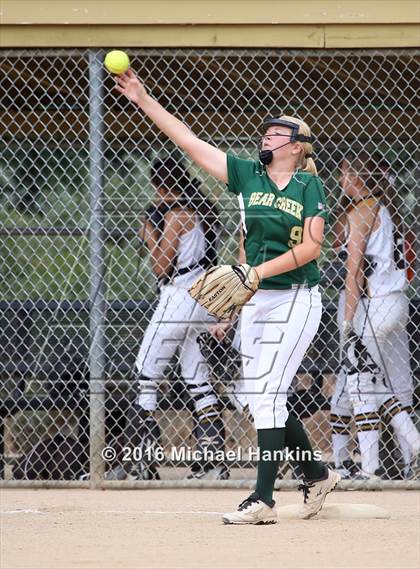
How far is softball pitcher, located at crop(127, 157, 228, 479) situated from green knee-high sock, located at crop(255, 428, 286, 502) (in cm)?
187

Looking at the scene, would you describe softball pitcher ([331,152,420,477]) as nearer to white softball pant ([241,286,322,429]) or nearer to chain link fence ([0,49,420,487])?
chain link fence ([0,49,420,487])

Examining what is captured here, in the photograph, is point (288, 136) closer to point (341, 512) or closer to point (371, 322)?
point (341, 512)

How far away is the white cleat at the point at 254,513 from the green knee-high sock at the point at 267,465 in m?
0.03

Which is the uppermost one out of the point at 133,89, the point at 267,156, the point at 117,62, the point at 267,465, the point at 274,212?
the point at 117,62

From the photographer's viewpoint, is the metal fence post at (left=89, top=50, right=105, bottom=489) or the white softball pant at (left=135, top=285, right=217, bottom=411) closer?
the metal fence post at (left=89, top=50, right=105, bottom=489)

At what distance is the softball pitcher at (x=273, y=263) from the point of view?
16.2ft

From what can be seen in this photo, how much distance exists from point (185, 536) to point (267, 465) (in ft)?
1.44

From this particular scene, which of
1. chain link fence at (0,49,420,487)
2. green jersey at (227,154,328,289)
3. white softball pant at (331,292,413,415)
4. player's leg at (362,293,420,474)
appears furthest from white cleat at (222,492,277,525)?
player's leg at (362,293,420,474)

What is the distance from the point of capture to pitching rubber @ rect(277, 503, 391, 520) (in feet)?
17.6

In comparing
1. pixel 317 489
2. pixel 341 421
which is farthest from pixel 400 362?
pixel 317 489

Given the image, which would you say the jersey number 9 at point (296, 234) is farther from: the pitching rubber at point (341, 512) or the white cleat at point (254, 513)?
the pitching rubber at point (341, 512)

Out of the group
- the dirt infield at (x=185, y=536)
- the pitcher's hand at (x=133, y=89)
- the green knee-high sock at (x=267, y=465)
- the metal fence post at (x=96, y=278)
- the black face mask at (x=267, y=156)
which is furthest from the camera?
the metal fence post at (x=96, y=278)

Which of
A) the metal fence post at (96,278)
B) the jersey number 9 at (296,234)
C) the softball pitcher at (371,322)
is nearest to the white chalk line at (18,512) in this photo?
the metal fence post at (96,278)

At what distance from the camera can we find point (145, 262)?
823cm
